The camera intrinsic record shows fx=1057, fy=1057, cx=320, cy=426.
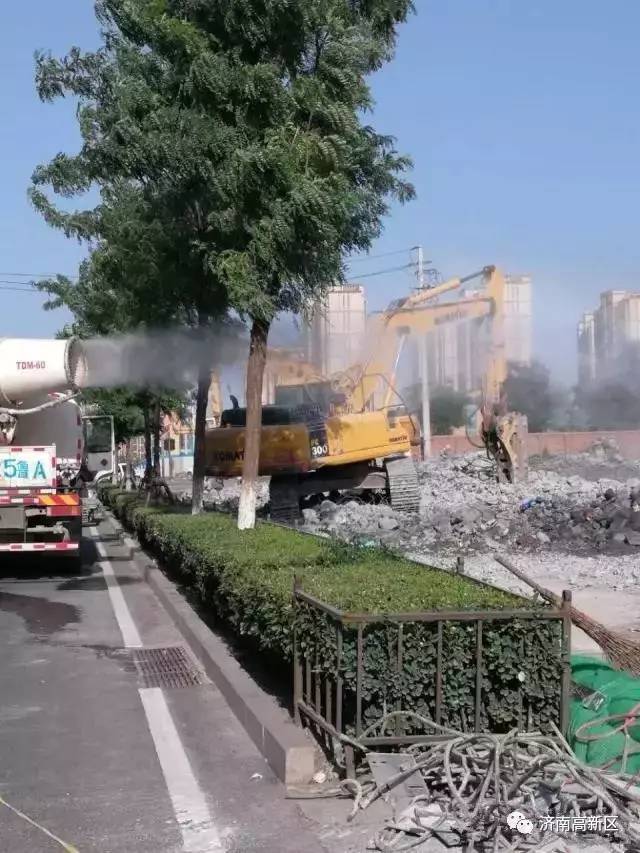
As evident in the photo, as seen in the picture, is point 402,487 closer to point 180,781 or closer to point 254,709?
point 254,709

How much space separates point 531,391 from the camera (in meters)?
45.8

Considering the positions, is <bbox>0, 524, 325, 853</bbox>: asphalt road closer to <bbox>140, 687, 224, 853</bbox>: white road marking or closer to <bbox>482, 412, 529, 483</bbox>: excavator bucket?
<bbox>140, 687, 224, 853</bbox>: white road marking

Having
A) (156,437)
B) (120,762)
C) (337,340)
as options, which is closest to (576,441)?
(337,340)

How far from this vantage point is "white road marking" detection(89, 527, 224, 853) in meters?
4.73

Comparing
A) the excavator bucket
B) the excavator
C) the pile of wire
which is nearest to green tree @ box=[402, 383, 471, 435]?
the excavator bucket

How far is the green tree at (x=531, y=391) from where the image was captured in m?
41.2

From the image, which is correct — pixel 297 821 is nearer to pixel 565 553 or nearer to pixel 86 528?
pixel 565 553

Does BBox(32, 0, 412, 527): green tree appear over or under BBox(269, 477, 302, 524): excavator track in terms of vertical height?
over

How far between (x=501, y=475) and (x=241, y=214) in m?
15.9

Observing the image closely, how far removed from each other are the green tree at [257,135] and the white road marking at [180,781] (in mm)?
4798

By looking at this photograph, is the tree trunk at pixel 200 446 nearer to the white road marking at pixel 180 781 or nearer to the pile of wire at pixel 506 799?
the white road marking at pixel 180 781

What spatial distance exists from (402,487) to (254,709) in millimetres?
16189

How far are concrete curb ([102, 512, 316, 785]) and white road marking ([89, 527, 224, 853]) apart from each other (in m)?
0.43

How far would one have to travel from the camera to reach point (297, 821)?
4891 mm
